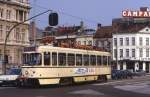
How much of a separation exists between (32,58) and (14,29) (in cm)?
5184

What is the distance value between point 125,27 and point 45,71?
84440 mm

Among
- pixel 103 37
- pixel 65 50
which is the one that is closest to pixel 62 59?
pixel 65 50

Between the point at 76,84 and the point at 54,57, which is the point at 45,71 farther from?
the point at 76,84

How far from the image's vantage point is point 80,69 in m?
43.2

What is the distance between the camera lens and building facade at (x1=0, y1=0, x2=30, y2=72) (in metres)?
85.9

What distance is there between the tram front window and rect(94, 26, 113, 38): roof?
274ft

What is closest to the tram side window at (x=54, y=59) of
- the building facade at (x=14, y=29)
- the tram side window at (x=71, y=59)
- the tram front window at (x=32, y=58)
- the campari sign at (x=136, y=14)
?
the tram front window at (x=32, y=58)

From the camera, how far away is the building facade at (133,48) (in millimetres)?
115188

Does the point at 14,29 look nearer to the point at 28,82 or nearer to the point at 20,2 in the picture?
the point at 20,2

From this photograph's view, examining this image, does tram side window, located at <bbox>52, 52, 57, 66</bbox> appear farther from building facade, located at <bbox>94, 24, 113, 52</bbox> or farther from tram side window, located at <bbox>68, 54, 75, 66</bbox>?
building facade, located at <bbox>94, 24, 113, 52</bbox>

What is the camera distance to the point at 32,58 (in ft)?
124

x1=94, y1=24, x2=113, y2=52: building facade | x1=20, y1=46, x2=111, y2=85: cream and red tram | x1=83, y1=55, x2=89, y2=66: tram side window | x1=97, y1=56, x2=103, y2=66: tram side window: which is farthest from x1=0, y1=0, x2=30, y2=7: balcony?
x1=83, y1=55, x2=89, y2=66: tram side window

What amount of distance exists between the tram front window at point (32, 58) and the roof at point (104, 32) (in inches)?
3283

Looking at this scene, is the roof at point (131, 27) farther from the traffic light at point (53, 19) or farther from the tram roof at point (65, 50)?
the traffic light at point (53, 19)
